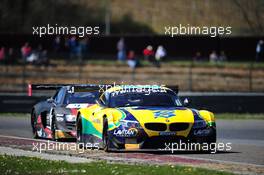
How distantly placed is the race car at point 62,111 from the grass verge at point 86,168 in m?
5.13

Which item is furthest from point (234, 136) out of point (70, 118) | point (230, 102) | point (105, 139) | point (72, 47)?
point (72, 47)

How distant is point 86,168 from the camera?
12.5m

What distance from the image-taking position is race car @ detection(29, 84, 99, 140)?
1872cm

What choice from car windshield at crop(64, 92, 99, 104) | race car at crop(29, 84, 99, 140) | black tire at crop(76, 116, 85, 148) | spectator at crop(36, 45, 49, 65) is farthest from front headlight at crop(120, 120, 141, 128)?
spectator at crop(36, 45, 49, 65)

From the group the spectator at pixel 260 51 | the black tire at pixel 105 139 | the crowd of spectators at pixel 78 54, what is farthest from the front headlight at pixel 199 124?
the spectator at pixel 260 51

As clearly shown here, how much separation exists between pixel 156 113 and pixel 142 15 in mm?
55107

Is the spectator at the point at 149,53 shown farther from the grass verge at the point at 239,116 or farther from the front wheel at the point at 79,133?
the front wheel at the point at 79,133

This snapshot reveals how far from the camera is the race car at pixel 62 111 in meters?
18.7

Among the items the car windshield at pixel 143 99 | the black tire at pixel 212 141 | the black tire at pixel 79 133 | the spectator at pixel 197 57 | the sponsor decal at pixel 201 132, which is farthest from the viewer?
the spectator at pixel 197 57

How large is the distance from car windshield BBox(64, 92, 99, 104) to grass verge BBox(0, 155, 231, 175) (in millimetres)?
5712

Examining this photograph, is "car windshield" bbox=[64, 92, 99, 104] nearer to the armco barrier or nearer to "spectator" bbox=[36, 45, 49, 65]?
the armco barrier

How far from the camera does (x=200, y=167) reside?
41.4 feet

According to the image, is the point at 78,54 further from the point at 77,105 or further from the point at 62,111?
the point at 62,111

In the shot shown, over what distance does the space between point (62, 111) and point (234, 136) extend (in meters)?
4.14
